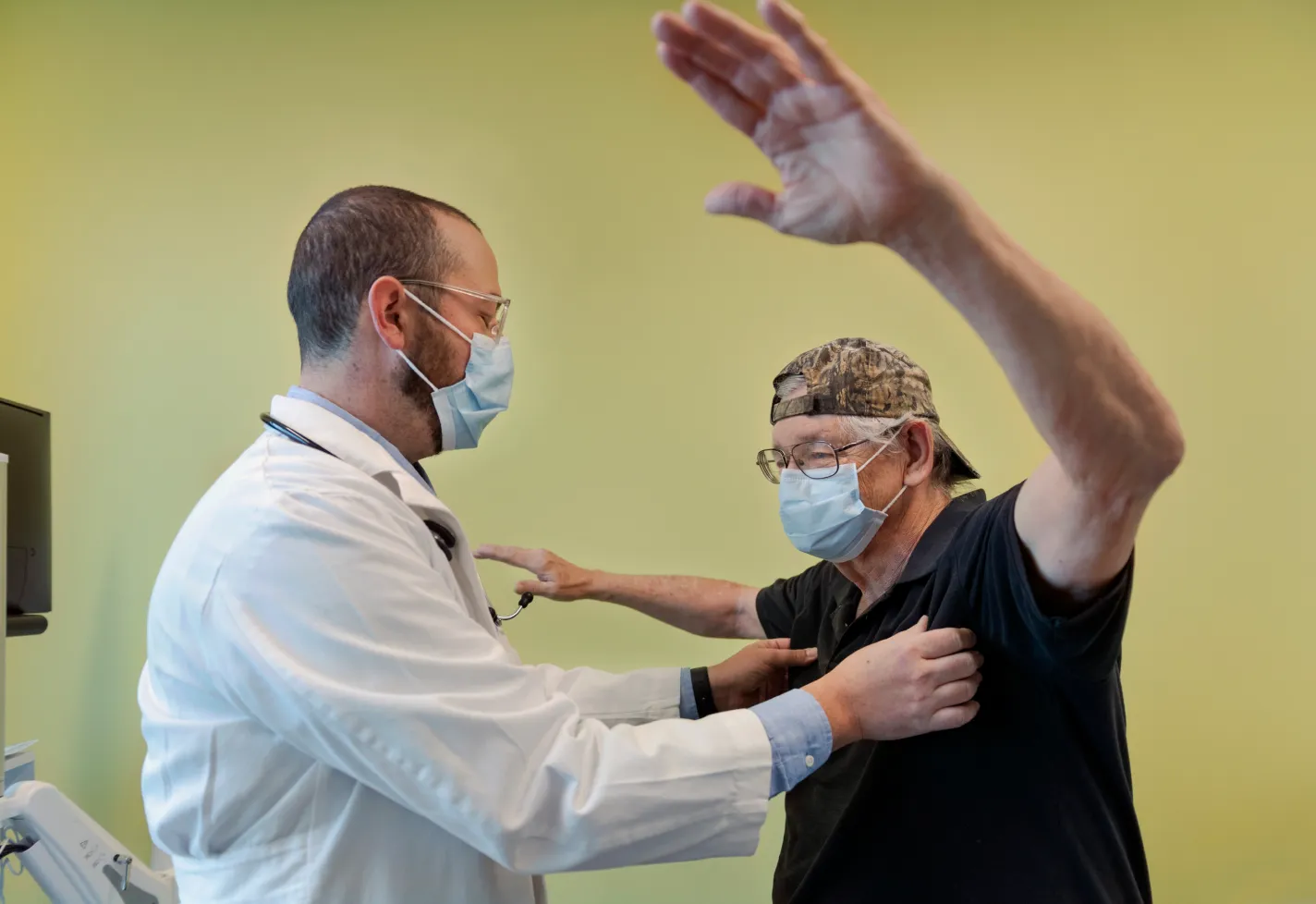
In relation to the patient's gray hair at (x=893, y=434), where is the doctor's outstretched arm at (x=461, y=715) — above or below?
below

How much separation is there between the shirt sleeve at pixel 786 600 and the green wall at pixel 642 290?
0.35 meters

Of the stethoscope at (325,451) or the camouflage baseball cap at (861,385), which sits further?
the camouflage baseball cap at (861,385)

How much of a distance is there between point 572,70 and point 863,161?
1792mm

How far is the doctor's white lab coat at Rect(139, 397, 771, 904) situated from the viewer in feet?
2.76

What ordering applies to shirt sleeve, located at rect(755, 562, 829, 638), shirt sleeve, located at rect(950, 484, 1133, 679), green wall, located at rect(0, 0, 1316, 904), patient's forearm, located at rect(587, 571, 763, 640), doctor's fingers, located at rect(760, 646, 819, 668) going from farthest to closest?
green wall, located at rect(0, 0, 1316, 904) < patient's forearm, located at rect(587, 571, 763, 640) < shirt sleeve, located at rect(755, 562, 829, 638) < doctor's fingers, located at rect(760, 646, 819, 668) < shirt sleeve, located at rect(950, 484, 1133, 679)

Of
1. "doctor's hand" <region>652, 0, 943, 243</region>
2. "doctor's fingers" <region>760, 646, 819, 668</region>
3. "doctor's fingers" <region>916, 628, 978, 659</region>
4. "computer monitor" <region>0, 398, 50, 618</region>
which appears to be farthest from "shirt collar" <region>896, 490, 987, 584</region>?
"computer monitor" <region>0, 398, 50, 618</region>

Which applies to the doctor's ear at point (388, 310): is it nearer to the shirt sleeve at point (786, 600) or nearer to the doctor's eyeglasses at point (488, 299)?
the doctor's eyeglasses at point (488, 299)

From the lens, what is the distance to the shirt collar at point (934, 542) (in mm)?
1088

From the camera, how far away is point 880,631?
3.75ft

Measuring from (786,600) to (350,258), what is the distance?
0.99 m

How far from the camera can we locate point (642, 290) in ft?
7.01

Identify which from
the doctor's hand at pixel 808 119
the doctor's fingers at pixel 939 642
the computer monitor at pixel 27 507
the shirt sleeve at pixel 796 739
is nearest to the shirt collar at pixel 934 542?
the doctor's fingers at pixel 939 642

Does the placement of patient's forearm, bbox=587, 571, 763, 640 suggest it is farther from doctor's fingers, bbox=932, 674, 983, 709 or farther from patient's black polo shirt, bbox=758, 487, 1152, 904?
doctor's fingers, bbox=932, 674, 983, 709

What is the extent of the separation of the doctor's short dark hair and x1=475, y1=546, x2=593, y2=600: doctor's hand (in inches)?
29.4
